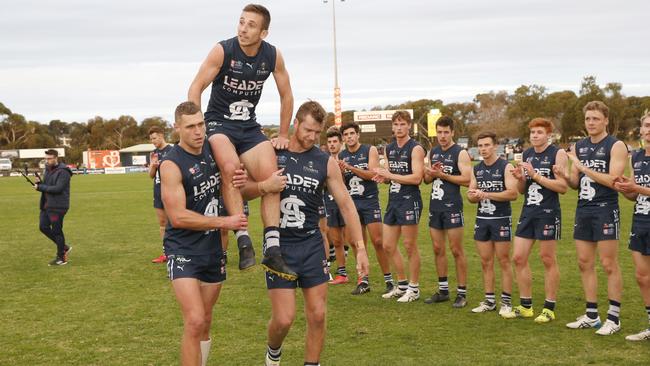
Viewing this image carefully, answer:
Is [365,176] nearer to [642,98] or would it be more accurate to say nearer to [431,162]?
[431,162]

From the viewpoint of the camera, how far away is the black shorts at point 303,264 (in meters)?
6.06

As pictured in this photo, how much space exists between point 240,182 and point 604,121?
454cm

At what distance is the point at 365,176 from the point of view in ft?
34.2

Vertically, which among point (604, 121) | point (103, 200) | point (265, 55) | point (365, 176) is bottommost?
point (103, 200)

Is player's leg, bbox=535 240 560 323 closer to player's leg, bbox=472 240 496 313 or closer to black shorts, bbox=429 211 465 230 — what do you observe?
player's leg, bbox=472 240 496 313

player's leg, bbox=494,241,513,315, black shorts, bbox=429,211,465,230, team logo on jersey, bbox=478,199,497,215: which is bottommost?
player's leg, bbox=494,241,513,315

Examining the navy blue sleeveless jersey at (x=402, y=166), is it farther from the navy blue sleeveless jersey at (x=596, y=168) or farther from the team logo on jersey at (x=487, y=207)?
the navy blue sleeveless jersey at (x=596, y=168)

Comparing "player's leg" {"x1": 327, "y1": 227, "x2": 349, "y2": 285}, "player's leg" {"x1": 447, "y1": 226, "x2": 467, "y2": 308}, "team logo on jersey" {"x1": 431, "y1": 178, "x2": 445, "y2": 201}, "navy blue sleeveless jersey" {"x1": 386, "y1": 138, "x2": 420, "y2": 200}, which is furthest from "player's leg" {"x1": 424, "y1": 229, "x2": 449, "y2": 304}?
"player's leg" {"x1": 327, "y1": 227, "x2": 349, "y2": 285}

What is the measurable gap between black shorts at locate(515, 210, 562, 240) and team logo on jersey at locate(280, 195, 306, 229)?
3.58 metres

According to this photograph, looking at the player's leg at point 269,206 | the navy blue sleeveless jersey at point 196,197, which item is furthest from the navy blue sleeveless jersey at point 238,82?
the navy blue sleeveless jersey at point 196,197

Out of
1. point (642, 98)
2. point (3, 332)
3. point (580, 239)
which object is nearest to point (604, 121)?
point (580, 239)

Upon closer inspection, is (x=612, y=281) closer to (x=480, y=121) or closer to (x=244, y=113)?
(x=244, y=113)

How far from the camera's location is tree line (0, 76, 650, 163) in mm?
90688

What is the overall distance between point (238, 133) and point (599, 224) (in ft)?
14.6
